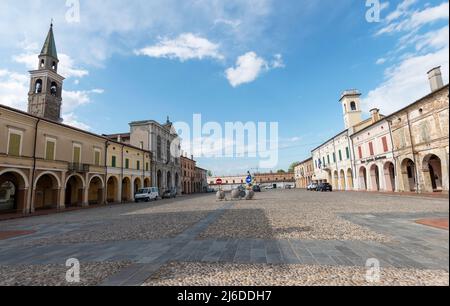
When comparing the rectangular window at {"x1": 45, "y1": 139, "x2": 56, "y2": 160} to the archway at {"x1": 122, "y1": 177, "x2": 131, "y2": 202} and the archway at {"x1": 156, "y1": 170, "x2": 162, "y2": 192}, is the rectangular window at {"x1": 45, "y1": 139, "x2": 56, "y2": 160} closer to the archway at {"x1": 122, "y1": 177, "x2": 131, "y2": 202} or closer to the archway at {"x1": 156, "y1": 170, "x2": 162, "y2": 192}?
the archway at {"x1": 122, "y1": 177, "x2": 131, "y2": 202}

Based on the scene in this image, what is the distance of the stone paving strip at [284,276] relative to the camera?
3574mm

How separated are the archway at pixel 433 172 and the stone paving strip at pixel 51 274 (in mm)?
25826

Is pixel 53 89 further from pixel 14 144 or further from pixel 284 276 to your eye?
pixel 284 276

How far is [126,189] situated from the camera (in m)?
31.8

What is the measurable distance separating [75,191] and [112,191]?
4.88 m

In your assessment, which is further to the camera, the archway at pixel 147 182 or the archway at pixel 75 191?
the archway at pixel 147 182

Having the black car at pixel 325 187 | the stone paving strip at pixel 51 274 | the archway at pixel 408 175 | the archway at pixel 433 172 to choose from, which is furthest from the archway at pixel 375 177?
the stone paving strip at pixel 51 274

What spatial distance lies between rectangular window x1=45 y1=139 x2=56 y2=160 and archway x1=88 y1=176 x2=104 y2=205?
6431 millimetres

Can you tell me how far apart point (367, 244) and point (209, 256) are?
399cm

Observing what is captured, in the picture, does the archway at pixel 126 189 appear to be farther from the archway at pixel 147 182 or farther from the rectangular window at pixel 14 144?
the rectangular window at pixel 14 144

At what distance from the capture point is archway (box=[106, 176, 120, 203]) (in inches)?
1126
